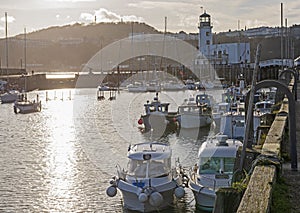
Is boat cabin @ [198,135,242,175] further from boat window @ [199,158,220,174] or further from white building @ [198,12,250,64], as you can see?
white building @ [198,12,250,64]

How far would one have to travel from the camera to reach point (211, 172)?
14.9 metres

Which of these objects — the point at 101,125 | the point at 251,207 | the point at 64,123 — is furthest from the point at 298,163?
the point at 64,123

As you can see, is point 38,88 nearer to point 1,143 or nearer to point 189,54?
point 189,54

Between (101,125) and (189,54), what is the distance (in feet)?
213

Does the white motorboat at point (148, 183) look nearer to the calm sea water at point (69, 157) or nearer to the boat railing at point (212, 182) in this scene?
→ the calm sea water at point (69, 157)

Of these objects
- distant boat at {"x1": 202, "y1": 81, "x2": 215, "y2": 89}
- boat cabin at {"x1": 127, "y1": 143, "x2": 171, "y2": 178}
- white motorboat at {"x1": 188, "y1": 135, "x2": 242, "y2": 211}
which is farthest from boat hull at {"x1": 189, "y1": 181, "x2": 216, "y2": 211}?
distant boat at {"x1": 202, "y1": 81, "x2": 215, "y2": 89}

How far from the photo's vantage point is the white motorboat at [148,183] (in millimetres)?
14992

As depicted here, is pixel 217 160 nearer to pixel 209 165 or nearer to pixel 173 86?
pixel 209 165

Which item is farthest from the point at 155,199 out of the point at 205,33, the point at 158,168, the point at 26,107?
the point at 205,33

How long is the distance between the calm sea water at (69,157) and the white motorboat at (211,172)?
2.16ft

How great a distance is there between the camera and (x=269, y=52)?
98.5 meters

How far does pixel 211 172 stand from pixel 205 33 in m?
63.2

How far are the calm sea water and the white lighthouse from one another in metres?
32.6

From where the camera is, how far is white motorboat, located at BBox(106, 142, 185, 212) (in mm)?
14992
